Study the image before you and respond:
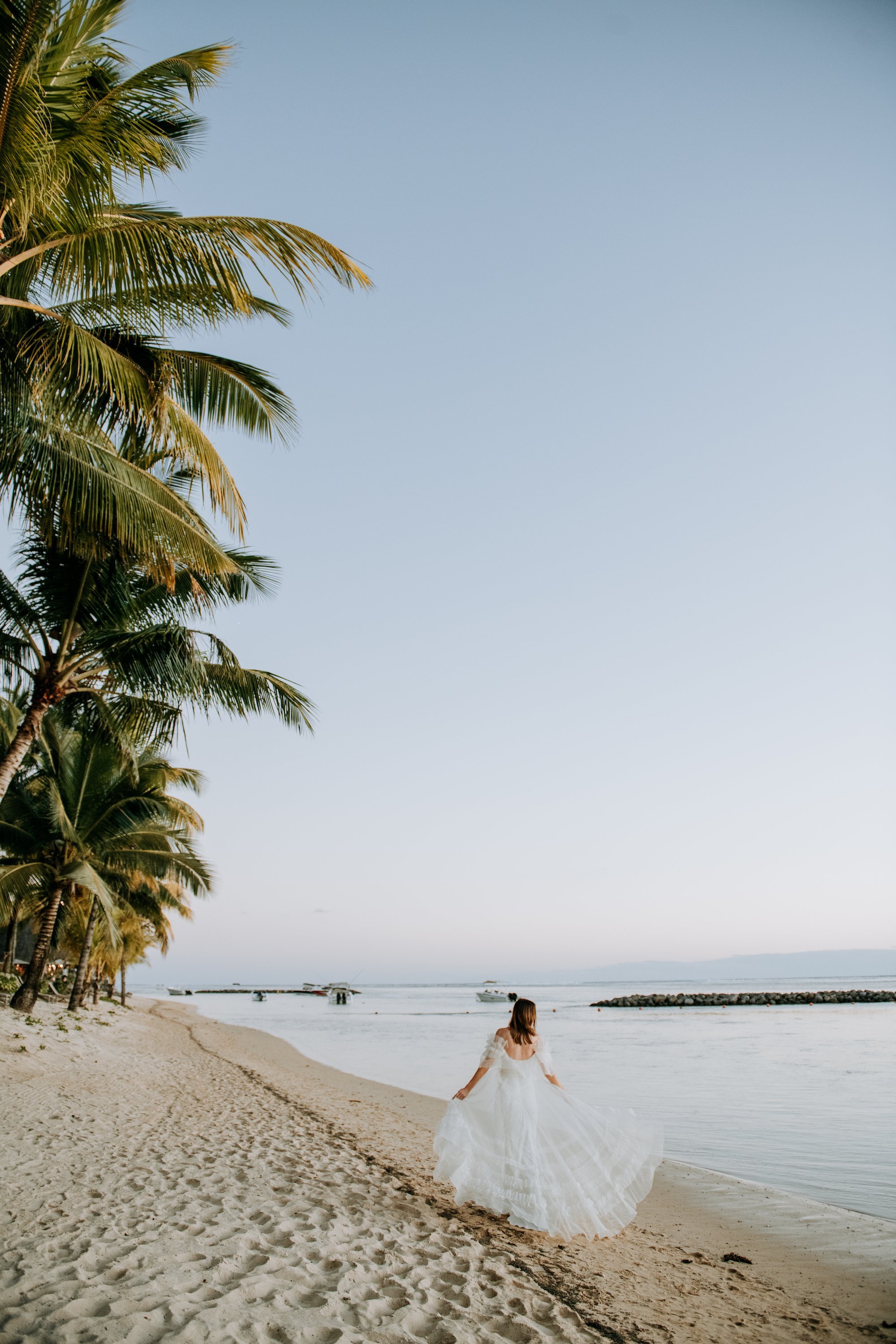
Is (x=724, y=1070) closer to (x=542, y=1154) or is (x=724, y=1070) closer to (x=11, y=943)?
(x=542, y=1154)

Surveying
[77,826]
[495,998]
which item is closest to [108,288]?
[77,826]

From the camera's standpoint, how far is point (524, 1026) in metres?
5.38

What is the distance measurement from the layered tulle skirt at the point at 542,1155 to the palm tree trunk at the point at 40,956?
1258 centimetres

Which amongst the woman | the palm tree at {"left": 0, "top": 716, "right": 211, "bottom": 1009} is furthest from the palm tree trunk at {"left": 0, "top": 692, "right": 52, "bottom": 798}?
the woman

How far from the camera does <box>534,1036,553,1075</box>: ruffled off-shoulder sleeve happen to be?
5.37 meters

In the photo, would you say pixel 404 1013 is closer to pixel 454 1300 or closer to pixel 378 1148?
pixel 378 1148

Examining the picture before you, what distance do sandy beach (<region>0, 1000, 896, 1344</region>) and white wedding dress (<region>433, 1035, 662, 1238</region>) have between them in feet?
0.74

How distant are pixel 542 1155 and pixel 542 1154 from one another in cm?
1

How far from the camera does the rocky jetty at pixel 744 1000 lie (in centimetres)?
5016

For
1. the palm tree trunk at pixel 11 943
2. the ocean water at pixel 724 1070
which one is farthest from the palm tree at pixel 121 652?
the palm tree trunk at pixel 11 943

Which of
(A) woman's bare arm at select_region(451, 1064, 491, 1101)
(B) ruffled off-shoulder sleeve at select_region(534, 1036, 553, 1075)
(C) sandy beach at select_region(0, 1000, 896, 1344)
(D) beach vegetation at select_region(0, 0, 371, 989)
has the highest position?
(D) beach vegetation at select_region(0, 0, 371, 989)

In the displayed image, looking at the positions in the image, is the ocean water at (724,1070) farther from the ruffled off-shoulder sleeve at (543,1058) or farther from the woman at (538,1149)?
the ruffled off-shoulder sleeve at (543,1058)

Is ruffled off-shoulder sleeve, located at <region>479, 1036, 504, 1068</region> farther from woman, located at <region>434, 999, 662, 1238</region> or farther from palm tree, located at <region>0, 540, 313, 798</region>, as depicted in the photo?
palm tree, located at <region>0, 540, 313, 798</region>

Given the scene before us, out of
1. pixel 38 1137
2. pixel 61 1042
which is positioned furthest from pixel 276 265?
pixel 61 1042
